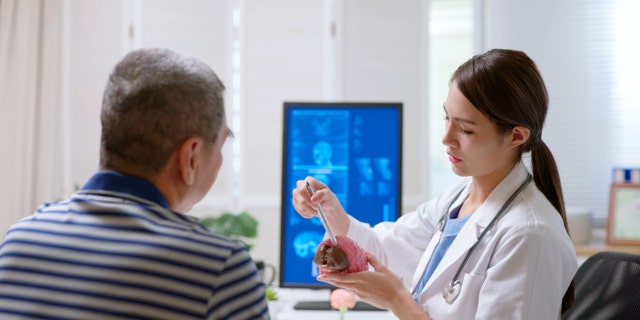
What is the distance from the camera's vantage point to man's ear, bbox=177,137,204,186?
3.16ft

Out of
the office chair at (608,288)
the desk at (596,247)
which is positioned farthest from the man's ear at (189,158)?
the desk at (596,247)

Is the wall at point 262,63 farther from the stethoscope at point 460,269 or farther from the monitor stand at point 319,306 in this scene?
the stethoscope at point 460,269

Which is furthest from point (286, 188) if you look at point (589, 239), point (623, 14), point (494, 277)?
point (623, 14)

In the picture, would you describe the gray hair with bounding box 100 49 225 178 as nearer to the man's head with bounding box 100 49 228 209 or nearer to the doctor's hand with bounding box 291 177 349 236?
the man's head with bounding box 100 49 228 209

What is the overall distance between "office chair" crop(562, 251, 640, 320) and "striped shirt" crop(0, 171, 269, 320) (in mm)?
1044

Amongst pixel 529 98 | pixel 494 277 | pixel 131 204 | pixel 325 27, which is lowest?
pixel 494 277

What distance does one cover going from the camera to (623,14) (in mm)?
3451

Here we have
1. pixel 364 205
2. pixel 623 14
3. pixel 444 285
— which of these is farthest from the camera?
pixel 623 14

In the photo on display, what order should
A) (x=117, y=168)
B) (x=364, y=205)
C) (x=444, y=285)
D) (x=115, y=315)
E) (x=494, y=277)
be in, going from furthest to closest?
(x=364, y=205) < (x=444, y=285) < (x=494, y=277) < (x=117, y=168) < (x=115, y=315)

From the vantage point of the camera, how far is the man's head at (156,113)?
3.07 ft

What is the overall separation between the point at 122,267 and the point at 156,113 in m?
0.21

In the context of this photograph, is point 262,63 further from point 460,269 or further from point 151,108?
point 151,108

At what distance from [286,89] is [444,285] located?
7.95 ft

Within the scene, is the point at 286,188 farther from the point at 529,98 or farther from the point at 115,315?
the point at 115,315
